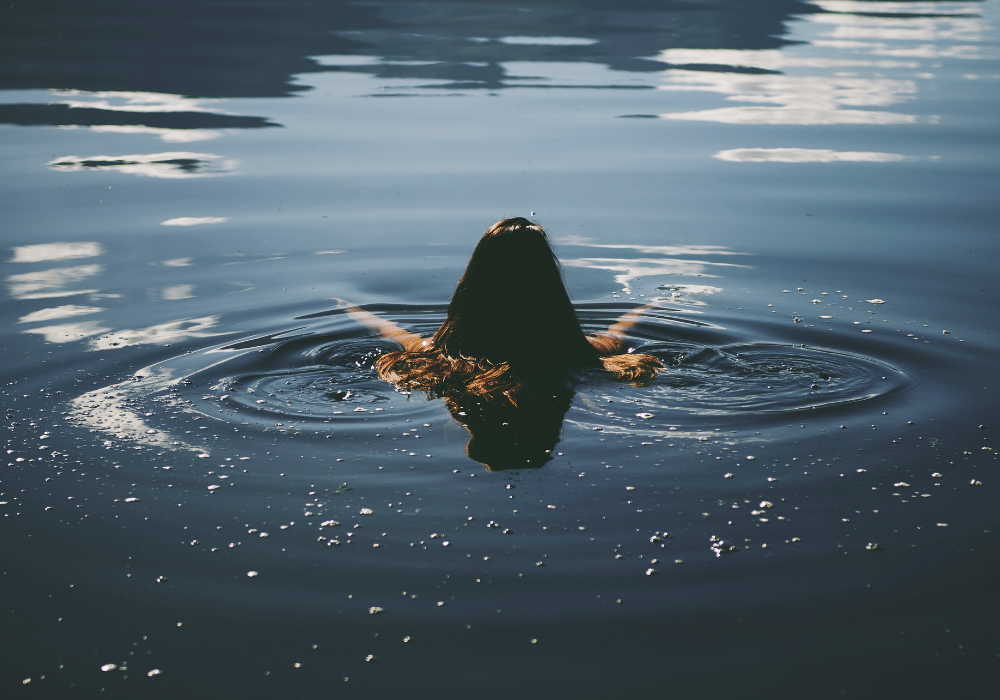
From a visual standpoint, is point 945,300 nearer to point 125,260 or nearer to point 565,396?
point 565,396

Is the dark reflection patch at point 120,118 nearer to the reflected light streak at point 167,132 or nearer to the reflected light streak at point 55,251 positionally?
the reflected light streak at point 167,132

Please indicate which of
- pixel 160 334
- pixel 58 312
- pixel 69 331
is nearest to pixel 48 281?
pixel 58 312

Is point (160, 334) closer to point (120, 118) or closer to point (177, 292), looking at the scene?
point (177, 292)

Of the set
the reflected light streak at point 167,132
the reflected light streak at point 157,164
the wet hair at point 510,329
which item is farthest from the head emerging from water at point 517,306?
the reflected light streak at point 167,132

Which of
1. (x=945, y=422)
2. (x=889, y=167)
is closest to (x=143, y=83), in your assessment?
(x=889, y=167)

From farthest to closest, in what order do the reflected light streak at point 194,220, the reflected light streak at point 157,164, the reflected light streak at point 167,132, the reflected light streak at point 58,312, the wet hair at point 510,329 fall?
the reflected light streak at point 167,132 → the reflected light streak at point 157,164 → the reflected light streak at point 194,220 → the reflected light streak at point 58,312 → the wet hair at point 510,329

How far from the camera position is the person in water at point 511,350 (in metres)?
5.48

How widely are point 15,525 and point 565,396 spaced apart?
2.94 m

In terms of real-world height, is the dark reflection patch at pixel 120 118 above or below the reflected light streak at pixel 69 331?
above

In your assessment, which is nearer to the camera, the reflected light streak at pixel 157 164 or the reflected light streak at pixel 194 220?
the reflected light streak at pixel 194 220

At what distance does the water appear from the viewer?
3.68 m

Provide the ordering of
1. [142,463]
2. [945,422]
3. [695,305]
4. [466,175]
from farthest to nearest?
1. [466,175]
2. [695,305]
3. [945,422]
4. [142,463]

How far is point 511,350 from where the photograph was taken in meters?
5.71

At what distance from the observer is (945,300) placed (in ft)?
25.7
